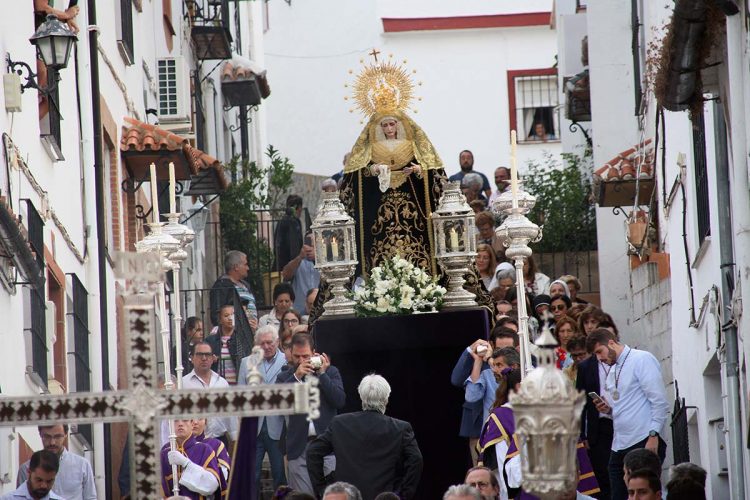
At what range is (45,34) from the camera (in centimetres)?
1355

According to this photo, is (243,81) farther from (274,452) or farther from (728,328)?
(728,328)

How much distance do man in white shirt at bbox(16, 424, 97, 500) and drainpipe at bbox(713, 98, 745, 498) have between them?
4745 millimetres

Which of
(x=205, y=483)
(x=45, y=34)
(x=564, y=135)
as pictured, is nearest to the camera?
(x=205, y=483)

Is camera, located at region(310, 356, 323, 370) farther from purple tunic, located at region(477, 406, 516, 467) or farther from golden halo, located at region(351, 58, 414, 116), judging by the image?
golden halo, located at region(351, 58, 414, 116)

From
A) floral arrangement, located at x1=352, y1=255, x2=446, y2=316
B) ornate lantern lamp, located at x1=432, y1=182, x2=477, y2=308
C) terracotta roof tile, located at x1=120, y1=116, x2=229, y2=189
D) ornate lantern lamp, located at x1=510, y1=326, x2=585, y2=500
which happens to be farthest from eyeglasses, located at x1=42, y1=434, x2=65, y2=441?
terracotta roof tile, located at x1=120, y1=116, x2=229, y2=189

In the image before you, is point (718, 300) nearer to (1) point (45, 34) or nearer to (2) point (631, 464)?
(2) point (631, 464)

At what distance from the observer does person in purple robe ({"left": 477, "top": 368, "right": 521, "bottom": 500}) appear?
40.2 ft

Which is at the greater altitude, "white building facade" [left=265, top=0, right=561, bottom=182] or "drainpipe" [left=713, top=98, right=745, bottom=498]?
"white building facade" [left=265, top=0, right=561, bottom=182]

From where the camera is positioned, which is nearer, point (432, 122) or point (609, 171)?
point (609, 171)

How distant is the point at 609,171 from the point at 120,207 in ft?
20.5

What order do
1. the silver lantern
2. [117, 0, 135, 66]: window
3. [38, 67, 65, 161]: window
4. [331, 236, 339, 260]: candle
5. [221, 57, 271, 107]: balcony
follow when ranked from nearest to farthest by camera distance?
the silver lantern < [38, 67, 65, 161]: window < [331, 236, 339, 260]: candle < [117, 0, 135, 66]: window < [221, 57, 271, 107]: balcony

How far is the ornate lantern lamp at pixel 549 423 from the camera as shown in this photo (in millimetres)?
7102

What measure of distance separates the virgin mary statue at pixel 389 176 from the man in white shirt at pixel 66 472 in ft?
Answer: 18.1

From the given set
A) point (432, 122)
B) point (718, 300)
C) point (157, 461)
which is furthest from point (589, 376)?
point (432, 122)
